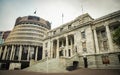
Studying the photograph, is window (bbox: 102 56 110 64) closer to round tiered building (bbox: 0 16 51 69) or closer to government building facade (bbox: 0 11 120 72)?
government building facade (bbox: 0 11 120 72)

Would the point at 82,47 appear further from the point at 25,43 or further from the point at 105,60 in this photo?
the point at 25,43

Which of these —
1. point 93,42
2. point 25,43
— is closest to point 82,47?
point 93,42

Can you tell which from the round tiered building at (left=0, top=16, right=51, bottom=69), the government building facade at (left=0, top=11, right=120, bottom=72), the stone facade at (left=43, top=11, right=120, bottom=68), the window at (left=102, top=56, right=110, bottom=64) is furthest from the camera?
the round tiered building at (left=0, top=16, right=51, bottom=69)

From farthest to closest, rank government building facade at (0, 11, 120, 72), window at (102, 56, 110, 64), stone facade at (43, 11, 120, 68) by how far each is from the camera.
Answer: stone facade at (43, 11, 120, 68) → government building facade at (0, 11, 120, 72) → window at (102, 56, 110, 64)

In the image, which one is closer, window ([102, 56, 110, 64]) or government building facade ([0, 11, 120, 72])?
window ([102, 56, 110, 64])

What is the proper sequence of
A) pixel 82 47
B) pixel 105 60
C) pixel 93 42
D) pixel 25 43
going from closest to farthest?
pixel 105 60 → pixel 93 42 → pixel 82 47 → pixel 25 43

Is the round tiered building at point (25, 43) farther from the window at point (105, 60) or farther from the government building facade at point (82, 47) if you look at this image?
the window at point (105, 60)

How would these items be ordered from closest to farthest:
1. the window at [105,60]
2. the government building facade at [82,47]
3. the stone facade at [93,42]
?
the window at [105,60]
the government building facade at [82,47]
the stone facade at [93,42]

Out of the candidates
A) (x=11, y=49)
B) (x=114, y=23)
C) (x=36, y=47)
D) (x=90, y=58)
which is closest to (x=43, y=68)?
(x=90, y=58)

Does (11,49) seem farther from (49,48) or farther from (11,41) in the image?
(49,48)

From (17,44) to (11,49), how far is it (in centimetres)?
481

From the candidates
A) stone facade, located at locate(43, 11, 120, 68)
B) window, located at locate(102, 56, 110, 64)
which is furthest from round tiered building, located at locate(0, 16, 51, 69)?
window, located at locate(102, 56, 110, 64)

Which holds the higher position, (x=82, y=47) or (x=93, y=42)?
(x=93, y=42)

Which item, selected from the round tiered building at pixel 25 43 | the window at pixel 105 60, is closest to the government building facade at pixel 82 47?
the window at pixel 105 60
